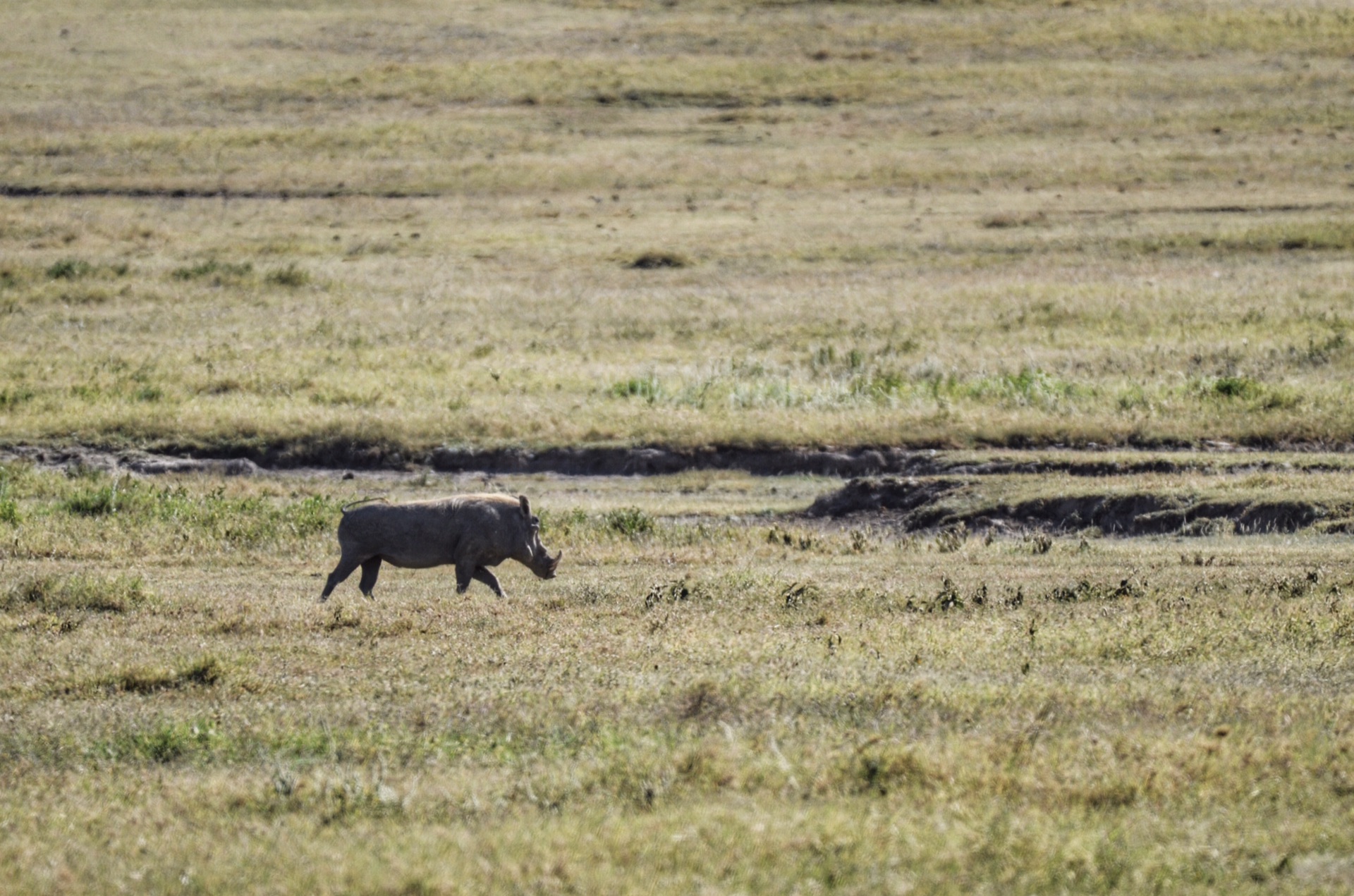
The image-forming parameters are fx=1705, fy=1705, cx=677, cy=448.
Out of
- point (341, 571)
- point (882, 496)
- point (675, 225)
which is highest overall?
point (341, 571)

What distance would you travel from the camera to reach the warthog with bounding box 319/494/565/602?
15.1 meters

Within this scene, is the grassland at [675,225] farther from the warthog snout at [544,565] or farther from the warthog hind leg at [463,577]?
the warthog hind leg at [463,577]

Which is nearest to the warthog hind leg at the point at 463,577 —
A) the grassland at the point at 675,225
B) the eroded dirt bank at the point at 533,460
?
the eroded dirt bank at the point at 533,460

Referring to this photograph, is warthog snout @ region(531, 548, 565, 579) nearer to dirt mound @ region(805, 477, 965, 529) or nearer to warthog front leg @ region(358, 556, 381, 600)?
warthog front leg @ region(358, 556, 381, 600)

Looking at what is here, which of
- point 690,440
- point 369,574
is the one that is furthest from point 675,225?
point 369,574

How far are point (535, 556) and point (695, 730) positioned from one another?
273 inches

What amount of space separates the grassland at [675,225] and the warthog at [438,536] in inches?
394

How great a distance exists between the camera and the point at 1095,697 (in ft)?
32.1

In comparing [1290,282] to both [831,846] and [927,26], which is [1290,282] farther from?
[927,26]

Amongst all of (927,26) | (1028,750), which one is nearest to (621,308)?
(1028,750)

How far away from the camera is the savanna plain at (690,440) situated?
7.81 metres

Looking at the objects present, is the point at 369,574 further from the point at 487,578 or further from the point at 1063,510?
the point at 1063,510

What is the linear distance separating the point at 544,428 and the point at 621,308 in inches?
419

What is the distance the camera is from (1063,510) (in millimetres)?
20234
